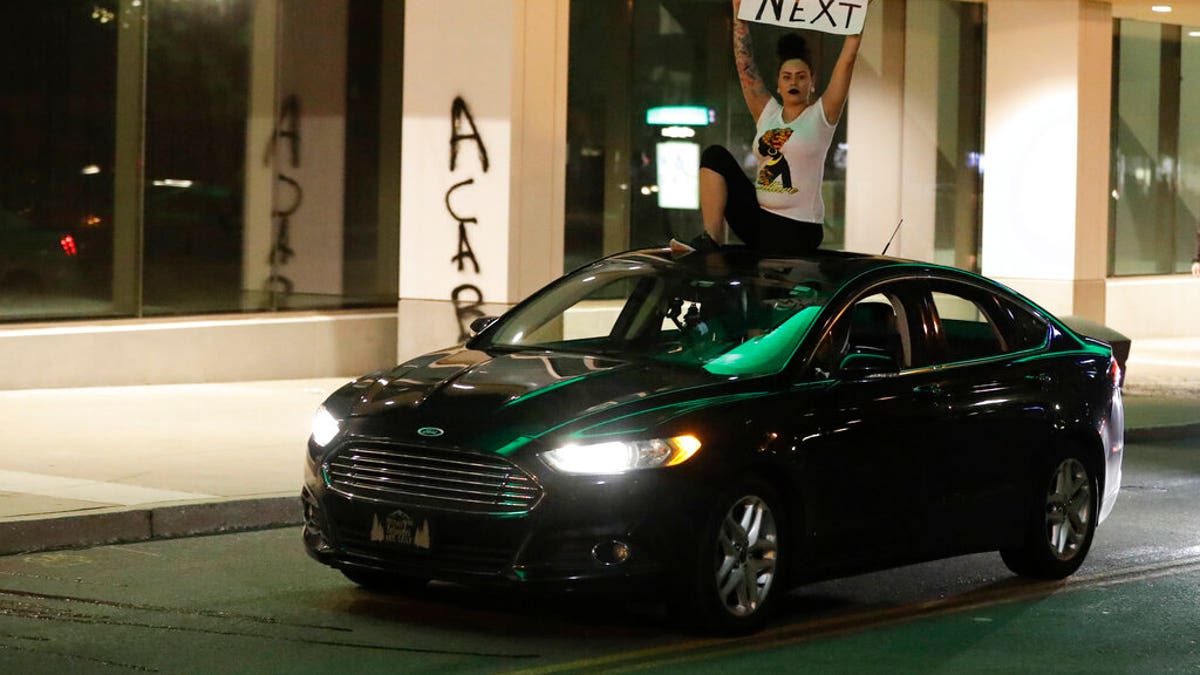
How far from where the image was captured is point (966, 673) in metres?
7.41

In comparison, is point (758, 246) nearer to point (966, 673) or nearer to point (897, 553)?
point (897, 553)

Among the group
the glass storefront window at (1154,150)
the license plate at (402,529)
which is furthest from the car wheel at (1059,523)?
the glass storefront window at (1154,150)

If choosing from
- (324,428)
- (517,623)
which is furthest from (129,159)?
(517,623)

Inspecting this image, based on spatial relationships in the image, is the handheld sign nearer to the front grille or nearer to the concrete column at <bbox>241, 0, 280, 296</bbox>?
the front grille

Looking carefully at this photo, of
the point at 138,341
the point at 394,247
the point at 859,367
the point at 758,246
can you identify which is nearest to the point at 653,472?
the point at 859,367

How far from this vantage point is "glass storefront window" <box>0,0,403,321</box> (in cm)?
1616

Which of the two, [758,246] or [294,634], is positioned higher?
[758,246]

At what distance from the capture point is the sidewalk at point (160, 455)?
398 inches

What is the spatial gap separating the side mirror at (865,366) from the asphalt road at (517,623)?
1.01 meters

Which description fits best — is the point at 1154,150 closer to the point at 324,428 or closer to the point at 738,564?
the point at 738,564

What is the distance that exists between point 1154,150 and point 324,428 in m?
22.4

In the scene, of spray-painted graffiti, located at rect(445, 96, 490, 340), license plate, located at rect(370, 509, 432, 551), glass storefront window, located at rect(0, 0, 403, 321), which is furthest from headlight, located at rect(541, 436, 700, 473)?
spray-painted graffiti, located at rect(445, 96, 490, 340)

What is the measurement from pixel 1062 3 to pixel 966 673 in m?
17.0

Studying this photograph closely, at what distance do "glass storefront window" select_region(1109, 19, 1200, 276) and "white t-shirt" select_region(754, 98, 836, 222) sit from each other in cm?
1784
